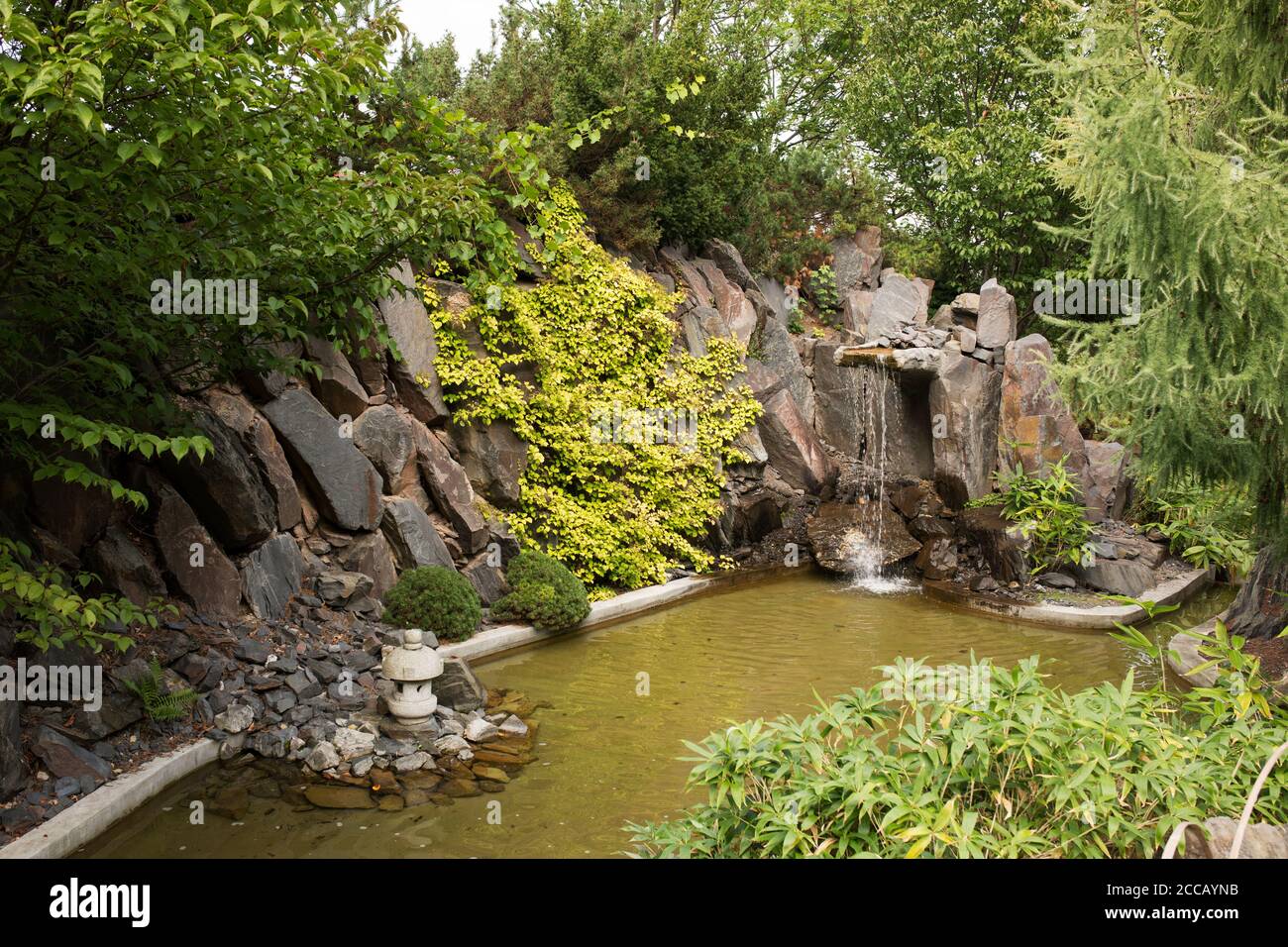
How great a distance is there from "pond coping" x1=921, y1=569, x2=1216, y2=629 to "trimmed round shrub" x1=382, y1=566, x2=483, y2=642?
6.71 metres

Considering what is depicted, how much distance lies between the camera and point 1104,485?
13273 millimetres

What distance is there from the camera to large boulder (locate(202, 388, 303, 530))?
7789 millimetres

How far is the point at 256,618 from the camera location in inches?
290

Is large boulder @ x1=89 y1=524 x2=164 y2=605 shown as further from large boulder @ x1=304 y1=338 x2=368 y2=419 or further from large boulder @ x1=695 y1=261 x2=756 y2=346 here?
large boulder @ x1=695 y1=261 x2=756 y2=346

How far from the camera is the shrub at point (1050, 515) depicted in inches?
471

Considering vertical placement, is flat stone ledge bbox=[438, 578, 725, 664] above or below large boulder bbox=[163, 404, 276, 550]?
below

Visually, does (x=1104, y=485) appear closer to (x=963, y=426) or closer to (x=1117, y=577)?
(x=1117, y=577)

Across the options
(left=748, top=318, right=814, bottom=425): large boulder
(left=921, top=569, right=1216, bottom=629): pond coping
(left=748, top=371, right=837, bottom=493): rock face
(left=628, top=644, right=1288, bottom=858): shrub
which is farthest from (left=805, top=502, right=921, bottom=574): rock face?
(left=628, top=644, right=1288, bottom=858): shrub

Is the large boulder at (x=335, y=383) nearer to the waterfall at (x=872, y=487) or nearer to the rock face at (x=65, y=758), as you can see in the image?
the rock face at (x=65, y=758)

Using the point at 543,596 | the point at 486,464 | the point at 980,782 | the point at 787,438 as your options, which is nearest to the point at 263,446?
the point at 486,464

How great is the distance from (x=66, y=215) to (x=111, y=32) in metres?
1.20

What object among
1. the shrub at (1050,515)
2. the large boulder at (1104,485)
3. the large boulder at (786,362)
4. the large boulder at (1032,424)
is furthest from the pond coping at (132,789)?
the large boulder at (1104,485)

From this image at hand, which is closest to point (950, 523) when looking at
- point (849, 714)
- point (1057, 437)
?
point (1057, 437)
